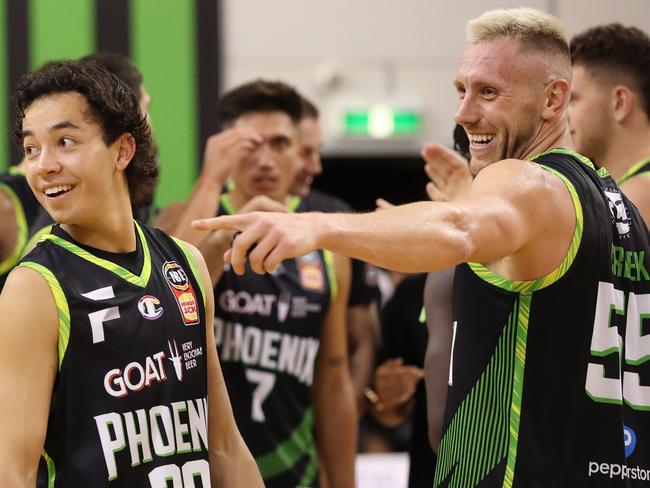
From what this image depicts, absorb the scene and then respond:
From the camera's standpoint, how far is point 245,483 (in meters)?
2.99

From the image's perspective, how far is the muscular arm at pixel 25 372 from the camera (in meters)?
2.50

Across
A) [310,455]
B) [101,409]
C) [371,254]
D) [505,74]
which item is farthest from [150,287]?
[310,455]

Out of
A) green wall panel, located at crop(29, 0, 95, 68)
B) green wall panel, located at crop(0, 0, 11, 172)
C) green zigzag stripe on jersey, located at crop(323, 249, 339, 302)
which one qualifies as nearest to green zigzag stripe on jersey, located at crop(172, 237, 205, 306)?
green zigzag stripe on jersey, located at crop(323, 249, 339, 302)

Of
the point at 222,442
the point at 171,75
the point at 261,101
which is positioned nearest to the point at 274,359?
the point at 261,101

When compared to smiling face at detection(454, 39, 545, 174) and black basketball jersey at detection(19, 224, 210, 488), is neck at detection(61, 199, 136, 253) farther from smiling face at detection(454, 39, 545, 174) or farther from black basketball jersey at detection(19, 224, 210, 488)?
smiling face at detection(454, 39, 545, 174)

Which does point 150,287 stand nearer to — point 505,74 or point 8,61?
point 505,74

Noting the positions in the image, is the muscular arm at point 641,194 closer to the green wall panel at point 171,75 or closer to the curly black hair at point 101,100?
the curly black hair at point 101,100

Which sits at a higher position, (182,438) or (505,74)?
(505,74)

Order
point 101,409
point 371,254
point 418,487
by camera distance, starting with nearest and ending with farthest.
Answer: point 371,254
point 101,409
point 418,487

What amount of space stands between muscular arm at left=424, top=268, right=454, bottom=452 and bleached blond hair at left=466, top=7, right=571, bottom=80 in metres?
0.77

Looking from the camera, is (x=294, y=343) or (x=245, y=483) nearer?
(x=245, y=483)

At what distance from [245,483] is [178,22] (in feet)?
19.1

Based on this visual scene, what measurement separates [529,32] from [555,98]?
0.19 meters

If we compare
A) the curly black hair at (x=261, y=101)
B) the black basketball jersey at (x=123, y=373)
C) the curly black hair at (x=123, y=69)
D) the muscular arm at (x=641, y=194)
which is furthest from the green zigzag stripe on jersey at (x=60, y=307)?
the curly black hair at (x=261, y=101)
